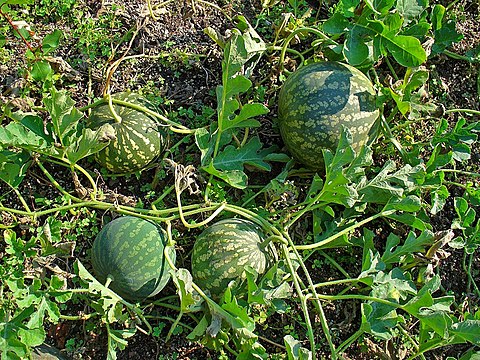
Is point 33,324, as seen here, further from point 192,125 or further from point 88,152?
point 192,125

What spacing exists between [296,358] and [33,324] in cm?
122

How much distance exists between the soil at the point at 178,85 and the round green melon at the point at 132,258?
316 mm

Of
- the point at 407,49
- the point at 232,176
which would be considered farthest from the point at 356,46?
the point at 232,176

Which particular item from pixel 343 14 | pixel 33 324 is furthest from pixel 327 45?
pixel 33 324

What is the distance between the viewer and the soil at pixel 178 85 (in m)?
3.20

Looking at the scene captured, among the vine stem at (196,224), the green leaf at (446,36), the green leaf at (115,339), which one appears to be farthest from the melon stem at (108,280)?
the green leaf at (446,36)

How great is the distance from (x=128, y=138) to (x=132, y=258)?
65 cm

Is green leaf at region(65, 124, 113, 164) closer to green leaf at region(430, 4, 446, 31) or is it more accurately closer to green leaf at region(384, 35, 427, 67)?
green leaf at region(384, 35, 427, 67)

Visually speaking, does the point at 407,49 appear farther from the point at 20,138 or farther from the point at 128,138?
the point at 20,138

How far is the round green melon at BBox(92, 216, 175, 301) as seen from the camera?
2.88 m

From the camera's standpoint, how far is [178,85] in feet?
11.7

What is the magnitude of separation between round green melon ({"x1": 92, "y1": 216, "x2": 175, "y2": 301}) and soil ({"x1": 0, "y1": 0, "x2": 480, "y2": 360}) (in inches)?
12.4

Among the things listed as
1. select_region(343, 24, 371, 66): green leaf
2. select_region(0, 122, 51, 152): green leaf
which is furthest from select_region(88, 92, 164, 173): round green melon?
select_region(343, 24, 371, 66): green leaf

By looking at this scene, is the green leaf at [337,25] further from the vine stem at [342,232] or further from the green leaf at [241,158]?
the vine stem at [342,232]
